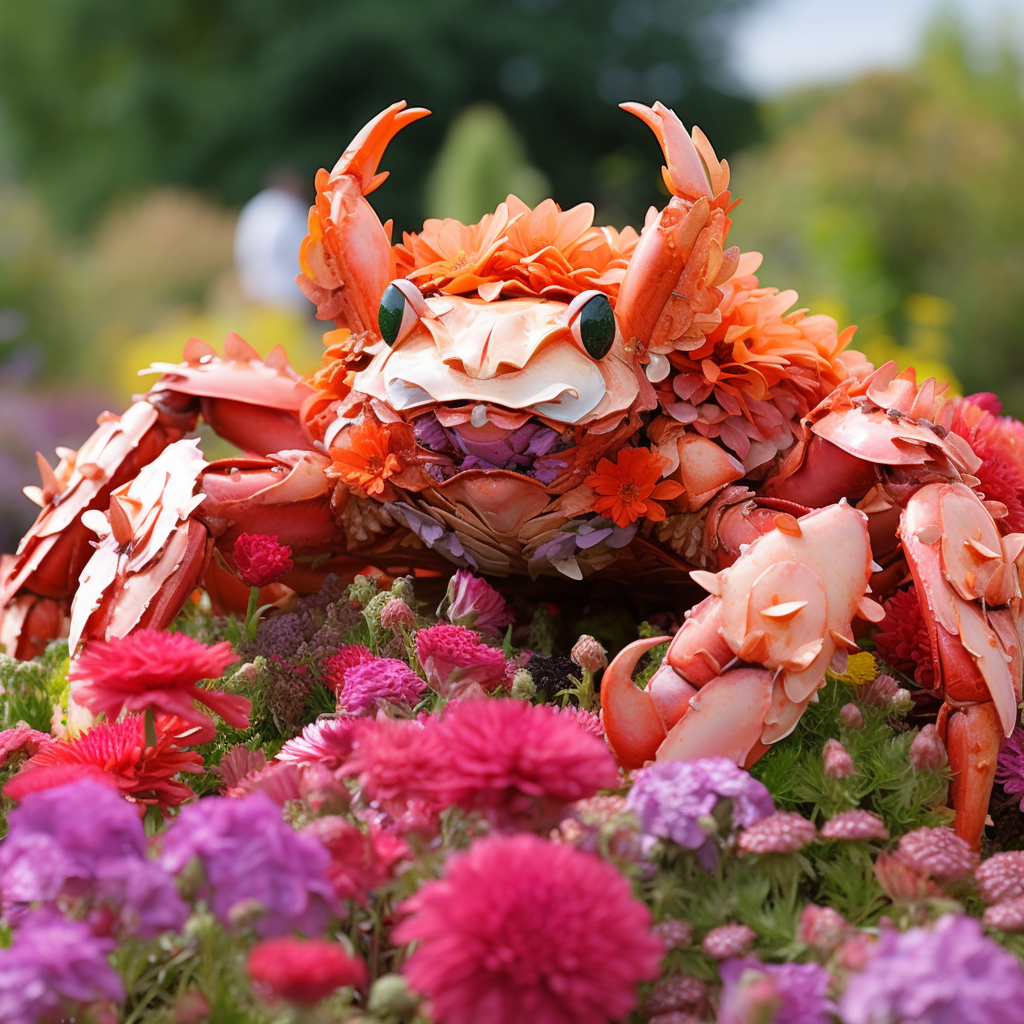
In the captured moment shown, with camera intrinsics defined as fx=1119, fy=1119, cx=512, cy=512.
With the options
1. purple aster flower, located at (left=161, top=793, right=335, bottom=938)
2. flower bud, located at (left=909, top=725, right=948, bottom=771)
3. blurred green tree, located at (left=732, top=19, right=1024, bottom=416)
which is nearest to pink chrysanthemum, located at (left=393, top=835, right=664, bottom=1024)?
purple aster flower, located at (left=161, top=793, right=335, bottom=938)

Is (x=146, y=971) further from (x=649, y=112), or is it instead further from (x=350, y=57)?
(x=350, y=57)

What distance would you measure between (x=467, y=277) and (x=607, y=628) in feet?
2.03

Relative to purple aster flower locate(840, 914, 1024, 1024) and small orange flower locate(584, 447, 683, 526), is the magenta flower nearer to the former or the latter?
small orange flower locate(584, 447, 683, 526)

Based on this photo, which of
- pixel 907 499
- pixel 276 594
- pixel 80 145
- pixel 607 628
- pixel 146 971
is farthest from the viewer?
pixel 80 145

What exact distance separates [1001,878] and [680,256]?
0.81m

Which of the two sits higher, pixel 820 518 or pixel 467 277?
pixel 467 277

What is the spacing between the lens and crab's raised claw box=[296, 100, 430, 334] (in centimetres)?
157

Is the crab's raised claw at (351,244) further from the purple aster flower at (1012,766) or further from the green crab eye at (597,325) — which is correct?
the purple aster flower at (1012,766)

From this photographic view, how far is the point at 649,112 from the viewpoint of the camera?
1.47 m

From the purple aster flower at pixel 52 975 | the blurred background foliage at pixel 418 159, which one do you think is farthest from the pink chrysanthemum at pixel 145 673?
the blurred background foliage at pixel 418 159

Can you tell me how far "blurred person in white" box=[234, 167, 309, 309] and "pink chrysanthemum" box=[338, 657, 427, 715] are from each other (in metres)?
6.61

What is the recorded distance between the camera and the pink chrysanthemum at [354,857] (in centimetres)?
97

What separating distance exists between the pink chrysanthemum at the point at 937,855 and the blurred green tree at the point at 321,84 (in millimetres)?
11008

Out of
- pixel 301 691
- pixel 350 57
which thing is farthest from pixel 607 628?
pixel 350 57
